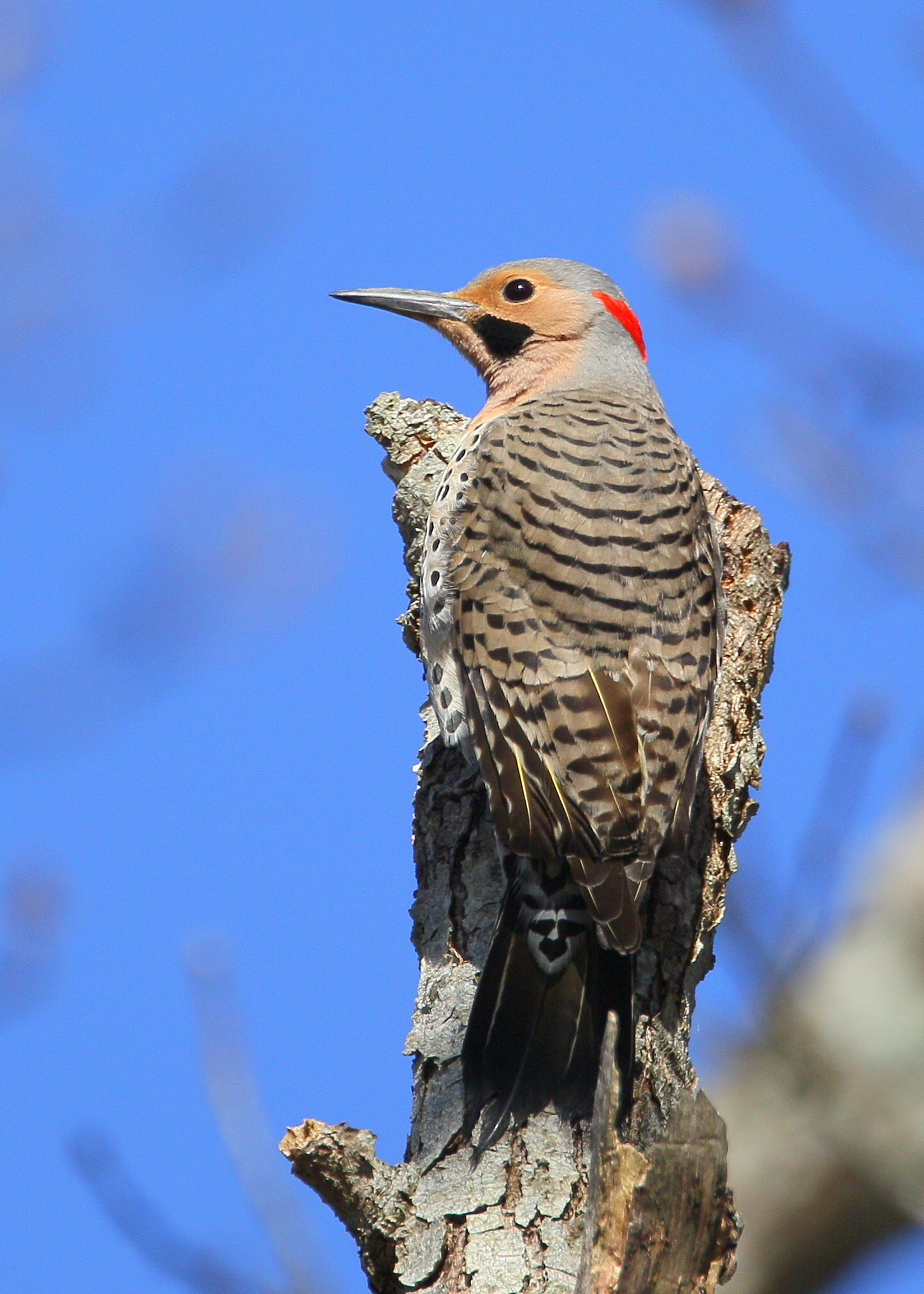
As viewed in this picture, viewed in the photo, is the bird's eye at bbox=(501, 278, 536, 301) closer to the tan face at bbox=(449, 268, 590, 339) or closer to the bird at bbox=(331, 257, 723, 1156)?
the tan face at bbox=(449, 268, 590, 339)

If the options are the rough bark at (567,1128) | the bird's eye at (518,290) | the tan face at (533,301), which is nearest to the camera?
the rough bark at (567,1128)

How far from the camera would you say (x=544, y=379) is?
5.86m

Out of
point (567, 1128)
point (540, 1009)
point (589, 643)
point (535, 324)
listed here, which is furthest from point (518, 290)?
point (567, 1128)

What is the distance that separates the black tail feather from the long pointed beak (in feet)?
10.1

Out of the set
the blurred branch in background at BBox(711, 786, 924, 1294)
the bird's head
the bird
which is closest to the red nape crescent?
the bird's head

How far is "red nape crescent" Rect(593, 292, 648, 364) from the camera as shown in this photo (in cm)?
609

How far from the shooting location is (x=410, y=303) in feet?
20.6

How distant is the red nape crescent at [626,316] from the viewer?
6.09 m

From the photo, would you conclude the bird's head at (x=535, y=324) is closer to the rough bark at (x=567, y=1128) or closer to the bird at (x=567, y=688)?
the bird at (x=567, y=688)

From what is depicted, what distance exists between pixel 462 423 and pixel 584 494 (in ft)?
3.71

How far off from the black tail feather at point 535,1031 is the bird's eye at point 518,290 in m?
3.01

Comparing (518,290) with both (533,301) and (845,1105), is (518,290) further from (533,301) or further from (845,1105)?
(845,1105)

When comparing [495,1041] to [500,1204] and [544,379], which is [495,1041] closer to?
[500,1204]

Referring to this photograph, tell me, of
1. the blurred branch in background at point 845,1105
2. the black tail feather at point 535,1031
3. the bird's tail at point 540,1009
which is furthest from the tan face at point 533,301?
the black tail feather at point 535,1031
